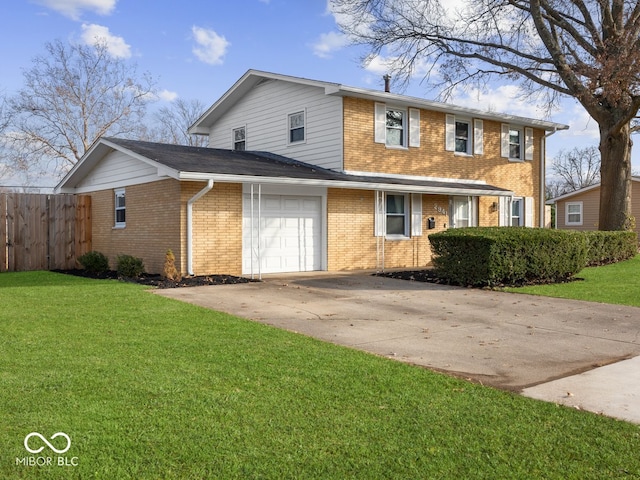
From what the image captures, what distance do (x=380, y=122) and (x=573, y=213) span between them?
76.9 ft

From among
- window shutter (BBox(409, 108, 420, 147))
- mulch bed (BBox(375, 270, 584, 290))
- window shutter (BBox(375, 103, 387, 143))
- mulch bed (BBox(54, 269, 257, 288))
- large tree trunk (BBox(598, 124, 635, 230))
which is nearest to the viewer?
mulch bed (BBox(54, 269, 257, 288))

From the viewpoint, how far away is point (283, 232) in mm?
16312

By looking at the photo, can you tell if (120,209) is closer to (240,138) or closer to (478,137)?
(240,138)

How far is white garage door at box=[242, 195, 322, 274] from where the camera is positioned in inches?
615

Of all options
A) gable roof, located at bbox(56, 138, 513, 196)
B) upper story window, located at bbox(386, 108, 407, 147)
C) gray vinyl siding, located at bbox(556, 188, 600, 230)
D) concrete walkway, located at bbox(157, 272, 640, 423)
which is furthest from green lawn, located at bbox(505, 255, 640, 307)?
gray vinyl siding, located at bbox(556, 188, 600, 230)

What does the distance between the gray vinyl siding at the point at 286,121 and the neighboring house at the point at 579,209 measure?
2294cm

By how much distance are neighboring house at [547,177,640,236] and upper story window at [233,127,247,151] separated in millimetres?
22784

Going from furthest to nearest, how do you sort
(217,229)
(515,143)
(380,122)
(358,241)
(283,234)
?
(515,143) → (380,122) → (358,241) → (283,234) → (217,229)

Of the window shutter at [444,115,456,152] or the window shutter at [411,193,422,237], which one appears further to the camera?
the window shutter at [444,115,456,152]

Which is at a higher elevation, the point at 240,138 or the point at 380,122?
the point at 240,138

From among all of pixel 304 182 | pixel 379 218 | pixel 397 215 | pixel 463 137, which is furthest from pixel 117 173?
pixel 463 137

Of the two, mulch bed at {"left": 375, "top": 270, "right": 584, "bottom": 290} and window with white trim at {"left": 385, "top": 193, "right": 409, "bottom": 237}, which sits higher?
window with white trim at {"left": 385, "top": 193, "right": 409, "bottom": 237}

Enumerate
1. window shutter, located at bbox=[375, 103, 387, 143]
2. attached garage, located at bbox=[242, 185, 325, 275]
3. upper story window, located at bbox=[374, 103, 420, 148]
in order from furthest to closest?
1. upper story window, located at bbox=[374, 103, 420, 148]
2. window shutter, located at bbox=[375, 103, 387, 143]
3. attached garage, located at bbox=[242, 185, 325, 275]

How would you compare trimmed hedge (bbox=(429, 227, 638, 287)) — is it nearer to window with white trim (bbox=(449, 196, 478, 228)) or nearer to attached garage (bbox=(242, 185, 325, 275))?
attached garage (bbox=(242, 185, 325, 275))
